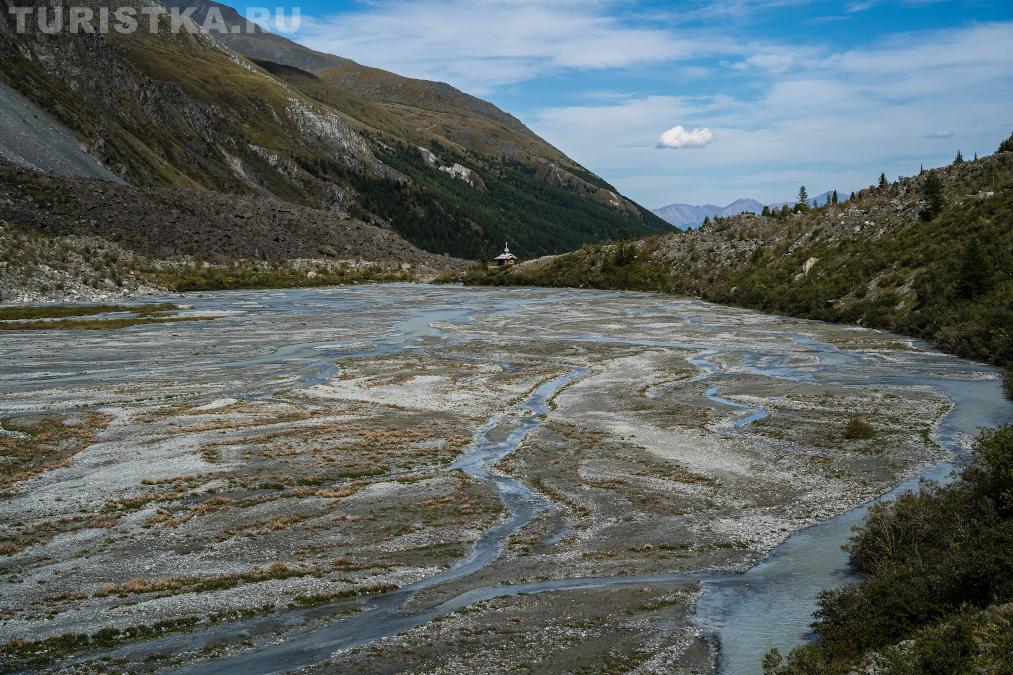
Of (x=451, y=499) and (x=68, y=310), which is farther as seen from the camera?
(x=68, y=310)

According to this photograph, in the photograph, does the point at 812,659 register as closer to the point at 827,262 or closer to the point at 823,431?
the point at 823,431

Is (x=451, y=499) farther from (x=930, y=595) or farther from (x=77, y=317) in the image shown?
(x=77, y=317)

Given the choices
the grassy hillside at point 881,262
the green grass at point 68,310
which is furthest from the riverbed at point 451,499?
the green grass at point 68,310

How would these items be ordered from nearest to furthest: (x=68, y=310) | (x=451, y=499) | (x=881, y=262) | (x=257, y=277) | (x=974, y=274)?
1. (x=451, y=499)
2. (x=974, y=274)
3. (x=881, y=262)
4. (x=68, y=310)
5. (x=257, y=277)

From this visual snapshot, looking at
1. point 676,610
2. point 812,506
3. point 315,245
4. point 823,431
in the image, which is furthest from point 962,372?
point 315,245

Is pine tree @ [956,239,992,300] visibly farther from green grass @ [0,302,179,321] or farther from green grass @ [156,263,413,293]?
green grass @ [156,263,413,293]

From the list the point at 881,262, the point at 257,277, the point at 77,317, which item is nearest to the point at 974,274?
the point at 881,262
